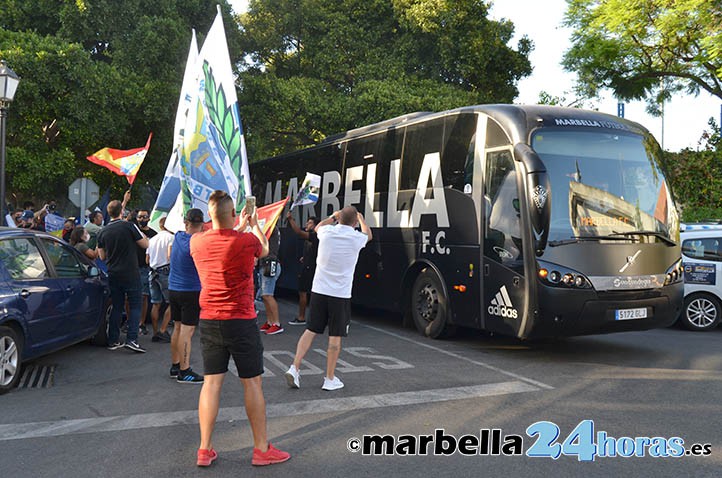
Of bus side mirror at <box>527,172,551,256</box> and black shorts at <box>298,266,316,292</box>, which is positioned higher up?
bus side mirror at <box>527,172,551,256</box>

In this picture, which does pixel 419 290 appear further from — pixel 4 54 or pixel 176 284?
pixel 4 54

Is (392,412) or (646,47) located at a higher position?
(646,47)

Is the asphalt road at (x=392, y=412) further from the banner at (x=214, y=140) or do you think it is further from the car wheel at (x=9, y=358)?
the banner at (x=214, y=140)

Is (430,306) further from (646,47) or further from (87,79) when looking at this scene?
(646,47)

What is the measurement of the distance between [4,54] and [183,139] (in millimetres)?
11116

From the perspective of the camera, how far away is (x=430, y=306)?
9344mm

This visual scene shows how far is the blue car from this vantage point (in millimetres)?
6359

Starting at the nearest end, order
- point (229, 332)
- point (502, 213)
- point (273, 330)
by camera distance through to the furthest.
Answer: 1. point (229, 332)
2. point (502, 213)
3. point (273, 330)

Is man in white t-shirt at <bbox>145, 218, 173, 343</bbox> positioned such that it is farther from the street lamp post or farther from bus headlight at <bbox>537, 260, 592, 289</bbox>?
bus headlight at <bbox>537, 260, 592, 289</bbox>

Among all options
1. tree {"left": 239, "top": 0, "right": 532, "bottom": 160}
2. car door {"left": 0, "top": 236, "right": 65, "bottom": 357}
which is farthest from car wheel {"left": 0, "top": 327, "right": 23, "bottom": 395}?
tree {"left": 239, "top": 0, "right": 532, "bottom": 160}

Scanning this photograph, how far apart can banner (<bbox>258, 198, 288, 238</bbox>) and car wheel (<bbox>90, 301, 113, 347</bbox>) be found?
2.27 metres

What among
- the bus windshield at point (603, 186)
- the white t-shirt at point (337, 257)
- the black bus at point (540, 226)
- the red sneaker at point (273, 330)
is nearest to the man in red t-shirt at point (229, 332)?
the white t-shirt at point (337, 257)

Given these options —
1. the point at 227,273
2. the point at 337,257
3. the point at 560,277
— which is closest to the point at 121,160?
the point at 337,257

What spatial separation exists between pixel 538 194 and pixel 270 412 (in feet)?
12.0
